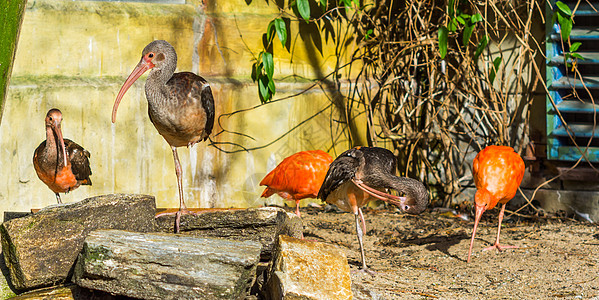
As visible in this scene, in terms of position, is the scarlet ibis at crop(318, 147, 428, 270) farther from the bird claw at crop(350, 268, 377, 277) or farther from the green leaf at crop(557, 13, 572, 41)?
the green leaf at crop(557, 13, 572, 41)

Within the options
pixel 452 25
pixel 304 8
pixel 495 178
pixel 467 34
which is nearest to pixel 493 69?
pixel 467 34

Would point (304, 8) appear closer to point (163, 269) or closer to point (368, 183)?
point (368, 183)

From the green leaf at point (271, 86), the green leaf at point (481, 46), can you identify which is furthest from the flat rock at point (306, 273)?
the green leaf at point (481, 46)

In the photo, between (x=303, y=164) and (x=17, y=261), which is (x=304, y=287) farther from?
(x=303, y=164)

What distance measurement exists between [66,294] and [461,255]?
296 centimetres

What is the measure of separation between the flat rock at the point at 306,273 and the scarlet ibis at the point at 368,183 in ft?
2.36

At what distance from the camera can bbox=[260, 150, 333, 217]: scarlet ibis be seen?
528cm

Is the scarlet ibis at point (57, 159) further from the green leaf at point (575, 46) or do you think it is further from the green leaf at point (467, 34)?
the green leaf at point (575, 46)

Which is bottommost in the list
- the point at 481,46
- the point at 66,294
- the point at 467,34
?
the point at 66,294

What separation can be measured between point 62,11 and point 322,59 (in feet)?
8.10

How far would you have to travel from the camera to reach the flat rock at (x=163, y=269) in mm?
3270

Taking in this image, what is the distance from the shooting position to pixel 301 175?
5.28 m

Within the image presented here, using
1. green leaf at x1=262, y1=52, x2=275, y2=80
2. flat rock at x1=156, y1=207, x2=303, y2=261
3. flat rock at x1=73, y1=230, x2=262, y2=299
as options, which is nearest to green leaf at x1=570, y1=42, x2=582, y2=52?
green leaf at x1=262, y1=52, x2=275, y2=80

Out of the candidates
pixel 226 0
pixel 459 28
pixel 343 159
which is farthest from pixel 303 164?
pixel 459 28
